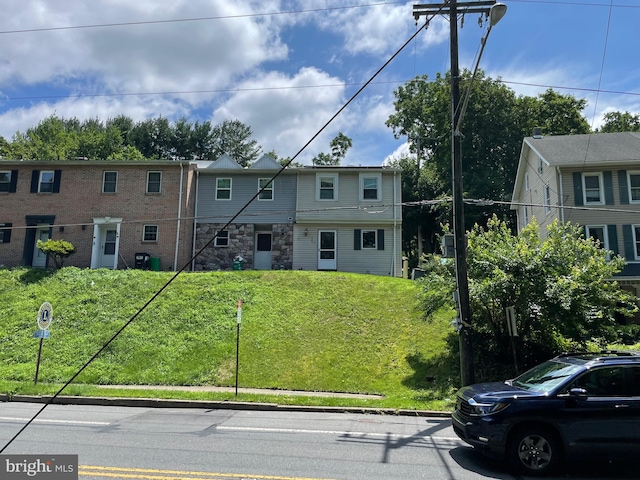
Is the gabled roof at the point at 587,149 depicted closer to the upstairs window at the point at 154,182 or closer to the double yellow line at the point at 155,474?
the upstairs window at the point at 154,182

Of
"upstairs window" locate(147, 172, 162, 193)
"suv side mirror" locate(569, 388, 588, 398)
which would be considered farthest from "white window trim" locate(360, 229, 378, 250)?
"suv side mirror" locate(569, 388, 588, 398)

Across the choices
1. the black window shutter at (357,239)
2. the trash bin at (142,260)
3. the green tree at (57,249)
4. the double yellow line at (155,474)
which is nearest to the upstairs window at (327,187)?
the black window shutter at (357,239)

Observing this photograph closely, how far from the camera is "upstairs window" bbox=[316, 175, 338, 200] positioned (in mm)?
26047

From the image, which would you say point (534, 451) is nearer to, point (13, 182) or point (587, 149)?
point (587, 149)

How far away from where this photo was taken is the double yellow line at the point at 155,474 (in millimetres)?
5520

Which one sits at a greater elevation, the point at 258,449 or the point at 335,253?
the point at 335,253

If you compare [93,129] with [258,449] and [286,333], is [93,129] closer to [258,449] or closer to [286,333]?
[286,333]

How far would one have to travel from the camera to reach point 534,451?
20.2ft

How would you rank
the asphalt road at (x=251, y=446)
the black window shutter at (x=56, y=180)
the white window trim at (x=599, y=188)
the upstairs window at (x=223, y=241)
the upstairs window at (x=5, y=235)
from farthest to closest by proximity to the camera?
the upstairs window at (x=223, y=241) < the black window shutter at (x=56, y=180) < the upstairs window at (x=5, y=235) < the white window trim at (x=599, y=188) < the asphalt road at (x=251, y=446)

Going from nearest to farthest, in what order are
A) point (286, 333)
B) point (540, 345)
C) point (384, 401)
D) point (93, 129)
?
1. point (384, 401)
2. point (540, 345)
3. point (286, 333)
4. point (93, 129)

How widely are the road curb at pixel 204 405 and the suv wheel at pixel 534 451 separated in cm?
449

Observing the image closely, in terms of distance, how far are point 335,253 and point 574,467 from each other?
63.7 feet

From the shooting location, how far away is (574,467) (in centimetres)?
647

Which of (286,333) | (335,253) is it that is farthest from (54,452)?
(335,253)
